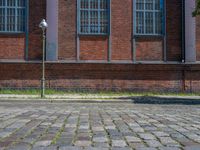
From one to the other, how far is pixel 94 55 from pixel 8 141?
70.5ft

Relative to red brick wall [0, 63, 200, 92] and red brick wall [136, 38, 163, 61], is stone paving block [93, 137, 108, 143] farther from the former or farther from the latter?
red brick wall [136, 38, 163, 61]

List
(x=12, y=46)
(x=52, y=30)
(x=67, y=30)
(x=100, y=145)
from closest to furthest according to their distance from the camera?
(x=100, y=145) < (x=52, y=30) < (x=12, y=46) < (x=67, y=30)

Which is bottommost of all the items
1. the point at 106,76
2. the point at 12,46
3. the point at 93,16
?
the point at 106,76

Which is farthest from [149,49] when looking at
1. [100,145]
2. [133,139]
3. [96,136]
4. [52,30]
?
[100,145]

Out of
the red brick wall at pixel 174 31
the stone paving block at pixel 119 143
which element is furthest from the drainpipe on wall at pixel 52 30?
the stone paving block at pixel 119 143

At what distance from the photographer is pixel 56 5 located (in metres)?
26.8

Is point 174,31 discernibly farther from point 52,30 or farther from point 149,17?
point 52,30

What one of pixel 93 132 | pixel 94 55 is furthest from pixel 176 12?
pixel 93 132

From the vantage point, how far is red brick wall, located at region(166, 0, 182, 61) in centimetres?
2761

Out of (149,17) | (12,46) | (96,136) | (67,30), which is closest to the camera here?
(96,136)

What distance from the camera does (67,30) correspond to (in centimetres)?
2708

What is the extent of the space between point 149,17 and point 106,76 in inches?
199

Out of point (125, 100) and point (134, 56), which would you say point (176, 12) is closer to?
point (134, 56)

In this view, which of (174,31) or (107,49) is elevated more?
(174,31)
